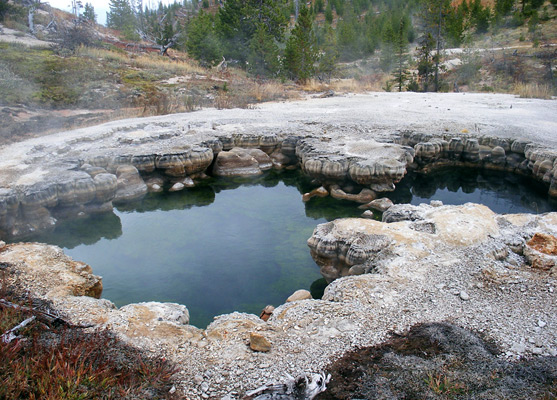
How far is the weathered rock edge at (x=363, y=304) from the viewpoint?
12.7ft

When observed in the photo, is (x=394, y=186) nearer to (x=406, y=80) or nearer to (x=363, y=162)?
(x=363, y=162)

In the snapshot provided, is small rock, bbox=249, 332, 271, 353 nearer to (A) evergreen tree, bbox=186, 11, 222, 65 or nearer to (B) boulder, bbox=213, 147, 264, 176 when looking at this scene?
(B) boulder, bbox=213, 147, 264, 176

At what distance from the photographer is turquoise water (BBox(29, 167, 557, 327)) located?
21.9 ft

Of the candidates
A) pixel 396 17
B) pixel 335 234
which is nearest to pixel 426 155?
pixel 335 234

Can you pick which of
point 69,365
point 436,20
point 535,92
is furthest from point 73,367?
point 436,20

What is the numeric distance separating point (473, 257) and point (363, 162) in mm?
4595

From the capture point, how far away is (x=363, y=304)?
467 cm

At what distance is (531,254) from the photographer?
549 cm

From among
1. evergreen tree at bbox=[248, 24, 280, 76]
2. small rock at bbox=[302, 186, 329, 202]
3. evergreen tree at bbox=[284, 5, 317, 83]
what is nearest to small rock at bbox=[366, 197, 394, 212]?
small rock at bbox=[302, 186, 329, 202]

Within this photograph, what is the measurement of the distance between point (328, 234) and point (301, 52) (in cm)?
2159

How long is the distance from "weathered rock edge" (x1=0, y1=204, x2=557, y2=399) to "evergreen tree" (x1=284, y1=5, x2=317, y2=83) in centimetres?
2123

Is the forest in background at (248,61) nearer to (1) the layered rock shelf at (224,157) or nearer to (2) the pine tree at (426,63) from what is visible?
(2) the pine tree at (426,63)

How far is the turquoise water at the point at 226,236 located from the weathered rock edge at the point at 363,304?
Answer: 1.10 m

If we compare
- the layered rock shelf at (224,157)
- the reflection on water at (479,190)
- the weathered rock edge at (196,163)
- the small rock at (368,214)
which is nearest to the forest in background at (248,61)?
the layered rock shelf at (224,157)
